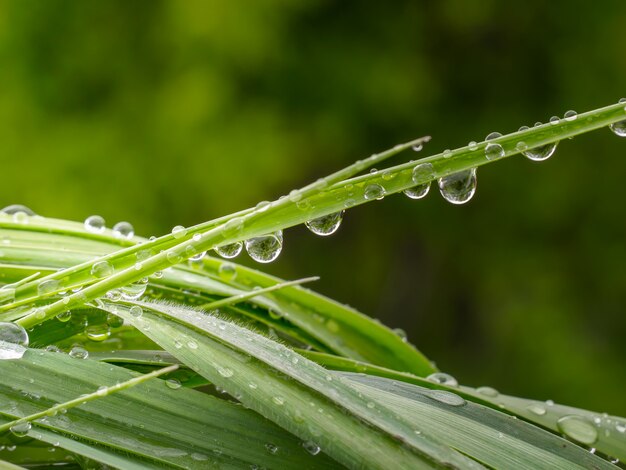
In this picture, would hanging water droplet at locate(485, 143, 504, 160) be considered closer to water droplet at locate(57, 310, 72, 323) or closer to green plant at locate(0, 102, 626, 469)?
green plant at locate(0, 102, 626, 469)

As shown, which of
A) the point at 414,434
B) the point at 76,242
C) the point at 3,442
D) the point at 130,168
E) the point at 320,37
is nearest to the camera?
the point at 414,434

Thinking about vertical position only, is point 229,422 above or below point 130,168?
below

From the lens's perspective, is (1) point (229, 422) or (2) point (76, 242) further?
(2) point (76, 242)

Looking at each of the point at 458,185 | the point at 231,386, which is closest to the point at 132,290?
the point at 231,386

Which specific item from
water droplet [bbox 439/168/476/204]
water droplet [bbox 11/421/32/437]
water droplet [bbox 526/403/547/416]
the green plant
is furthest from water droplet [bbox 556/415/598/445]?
water droplet [bbox 11/421/32/437]

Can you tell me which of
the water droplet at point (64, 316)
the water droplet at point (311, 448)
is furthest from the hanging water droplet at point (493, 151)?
the water droplet at point (64, 316)

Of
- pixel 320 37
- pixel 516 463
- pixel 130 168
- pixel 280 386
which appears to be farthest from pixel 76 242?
pixel 320 37

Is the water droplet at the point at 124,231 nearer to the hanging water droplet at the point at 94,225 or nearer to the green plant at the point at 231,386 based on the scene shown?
the hanging water droplet at the point at 94,225

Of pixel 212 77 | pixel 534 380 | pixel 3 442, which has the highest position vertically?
pixel 212 77

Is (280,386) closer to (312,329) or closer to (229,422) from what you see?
(229,422)
